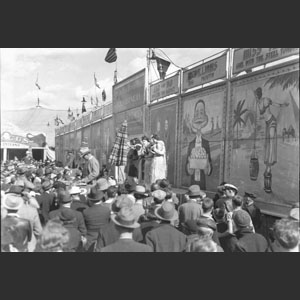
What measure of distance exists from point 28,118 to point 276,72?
3.60 meters

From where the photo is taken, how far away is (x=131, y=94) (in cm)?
976

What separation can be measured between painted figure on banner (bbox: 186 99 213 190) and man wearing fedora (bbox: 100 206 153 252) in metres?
4.68

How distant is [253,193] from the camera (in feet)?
21.7

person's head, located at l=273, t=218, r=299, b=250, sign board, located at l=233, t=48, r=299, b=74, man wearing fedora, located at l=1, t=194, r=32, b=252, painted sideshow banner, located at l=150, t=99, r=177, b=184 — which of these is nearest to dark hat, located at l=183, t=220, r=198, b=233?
person's head, located at l=273, t=218, r=299, b=250

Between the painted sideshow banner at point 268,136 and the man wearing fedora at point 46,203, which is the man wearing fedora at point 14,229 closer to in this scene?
the man wearing fedora at point 46,203

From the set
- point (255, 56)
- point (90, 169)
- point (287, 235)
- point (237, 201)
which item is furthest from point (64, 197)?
point (255, 56)

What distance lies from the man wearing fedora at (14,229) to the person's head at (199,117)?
523 centimetres

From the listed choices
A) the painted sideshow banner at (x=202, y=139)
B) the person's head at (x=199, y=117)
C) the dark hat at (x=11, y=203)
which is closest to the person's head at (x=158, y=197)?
the dark hat at (x=11, y=203)

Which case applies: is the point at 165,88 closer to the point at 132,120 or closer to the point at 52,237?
the point at 132,120

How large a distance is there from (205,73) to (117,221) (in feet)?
18.0

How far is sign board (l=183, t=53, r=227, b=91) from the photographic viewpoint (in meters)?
8.05

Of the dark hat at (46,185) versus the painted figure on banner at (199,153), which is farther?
the painted figure on banner at (199,153)

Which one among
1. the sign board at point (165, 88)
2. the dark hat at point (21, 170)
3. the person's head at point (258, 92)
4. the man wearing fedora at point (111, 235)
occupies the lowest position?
the man wearing fedora at point (111, 235)

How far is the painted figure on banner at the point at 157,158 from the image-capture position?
8.13 metres
